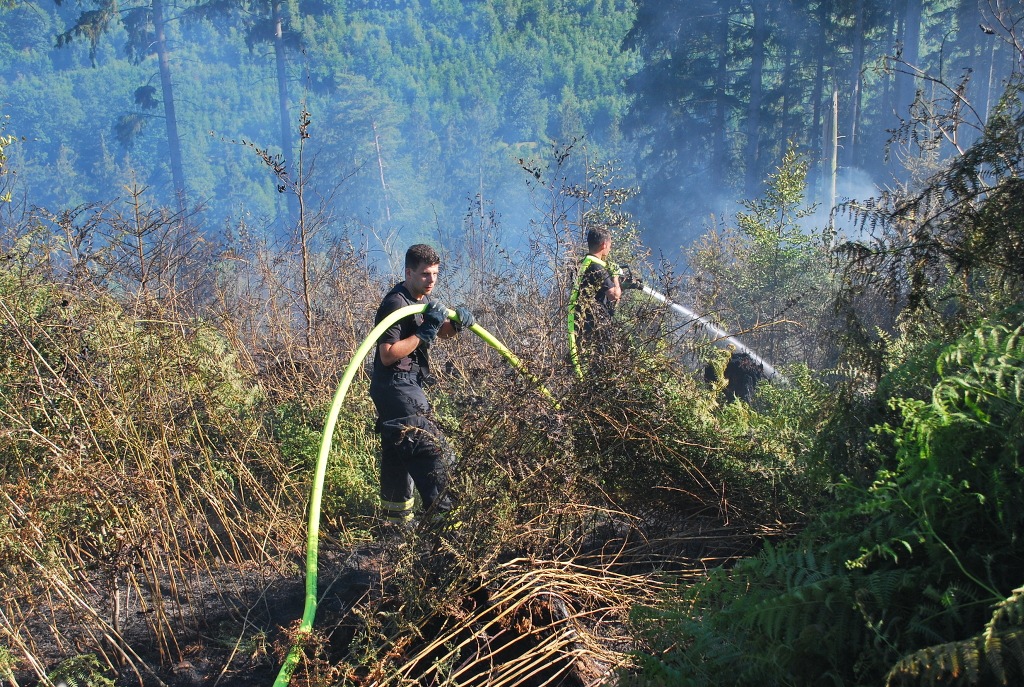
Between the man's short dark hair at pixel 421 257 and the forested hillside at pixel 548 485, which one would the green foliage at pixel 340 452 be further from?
the man's short dark hair at pixel 421 257

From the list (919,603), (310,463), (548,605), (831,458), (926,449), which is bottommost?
(310,463)

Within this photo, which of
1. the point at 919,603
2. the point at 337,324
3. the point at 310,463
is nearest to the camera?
the point at 919,603

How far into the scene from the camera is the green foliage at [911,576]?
2.13 meters

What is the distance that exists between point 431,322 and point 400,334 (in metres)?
0.20

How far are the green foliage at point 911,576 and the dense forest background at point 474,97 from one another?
16.4 metres

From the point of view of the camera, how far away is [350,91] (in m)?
32.8

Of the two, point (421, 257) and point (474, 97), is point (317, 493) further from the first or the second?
point (474, 97)

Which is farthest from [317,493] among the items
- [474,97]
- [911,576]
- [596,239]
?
[474,97]

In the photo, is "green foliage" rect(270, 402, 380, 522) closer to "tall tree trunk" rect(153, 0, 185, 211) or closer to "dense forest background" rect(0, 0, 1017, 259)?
"dense forest background" rect(0, 0, 1017, 259)

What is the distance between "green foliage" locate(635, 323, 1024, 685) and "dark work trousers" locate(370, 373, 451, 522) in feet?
7.79

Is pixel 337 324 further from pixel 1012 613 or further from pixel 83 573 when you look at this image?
pixel 1012 613

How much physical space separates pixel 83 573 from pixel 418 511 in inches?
77.0

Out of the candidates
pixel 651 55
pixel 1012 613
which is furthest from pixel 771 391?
pixel 651 55

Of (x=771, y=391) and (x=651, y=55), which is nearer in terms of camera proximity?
(x=771, y=391)
